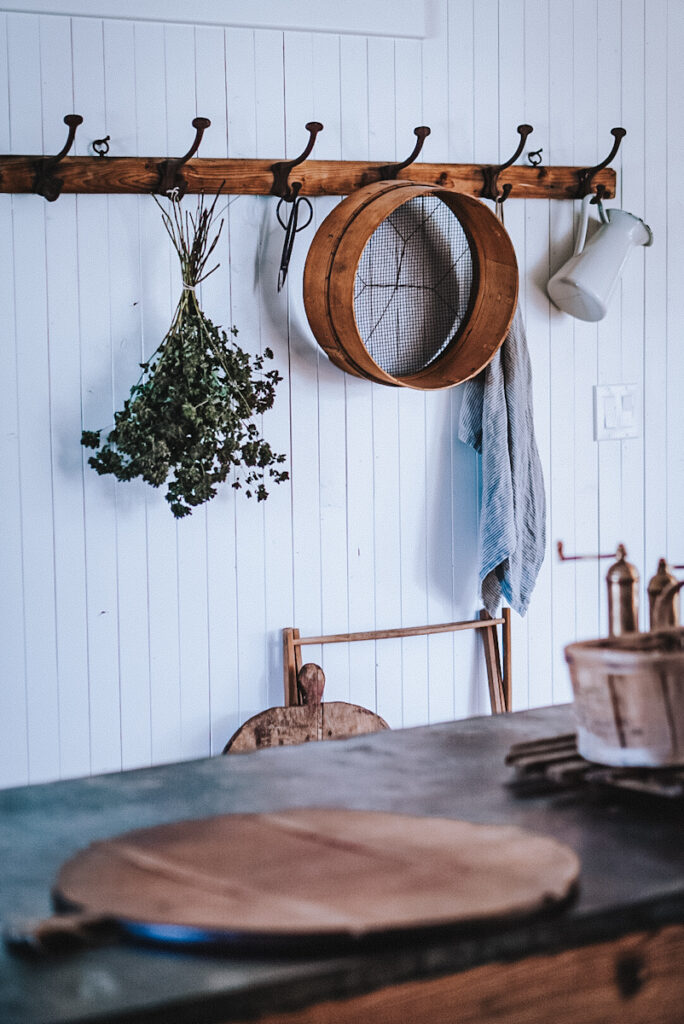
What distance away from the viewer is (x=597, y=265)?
269 centimetres

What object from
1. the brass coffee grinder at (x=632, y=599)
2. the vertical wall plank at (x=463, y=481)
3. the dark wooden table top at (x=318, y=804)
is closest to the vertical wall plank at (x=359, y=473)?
the vertical wall plank at (x=463, y=481)

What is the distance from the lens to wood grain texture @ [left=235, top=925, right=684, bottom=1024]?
760 mm

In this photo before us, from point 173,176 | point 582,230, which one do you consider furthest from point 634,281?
point 173,176

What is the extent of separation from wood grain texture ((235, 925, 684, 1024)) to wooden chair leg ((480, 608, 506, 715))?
6.21ft

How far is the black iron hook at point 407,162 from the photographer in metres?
2.48

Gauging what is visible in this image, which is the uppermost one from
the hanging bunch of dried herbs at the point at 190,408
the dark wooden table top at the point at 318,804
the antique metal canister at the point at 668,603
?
the hanging bunch of dried herbs at the point at 190,408

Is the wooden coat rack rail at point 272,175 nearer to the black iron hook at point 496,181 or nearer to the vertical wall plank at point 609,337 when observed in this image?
the black iron hook at point 496,181

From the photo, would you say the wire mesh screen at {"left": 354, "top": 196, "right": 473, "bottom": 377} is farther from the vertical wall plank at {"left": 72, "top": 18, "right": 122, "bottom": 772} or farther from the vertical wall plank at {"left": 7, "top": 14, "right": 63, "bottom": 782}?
the vertical wall plank at {"left": 7, "top": 14, "right": 63, "bottom": 782}

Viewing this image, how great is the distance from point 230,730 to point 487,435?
0.98 m

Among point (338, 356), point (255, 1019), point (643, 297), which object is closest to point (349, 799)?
point (255, 1019)

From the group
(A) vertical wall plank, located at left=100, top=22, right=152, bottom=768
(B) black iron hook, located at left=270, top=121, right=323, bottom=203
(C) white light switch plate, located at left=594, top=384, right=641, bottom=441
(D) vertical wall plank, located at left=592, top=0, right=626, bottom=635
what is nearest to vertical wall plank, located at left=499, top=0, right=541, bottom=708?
(D) vertical wall plank, located at left=592, top=0, right=626, bottom=635

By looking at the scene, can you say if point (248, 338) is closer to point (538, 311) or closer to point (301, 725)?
point (538, 311)

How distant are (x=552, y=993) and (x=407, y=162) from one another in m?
2.08

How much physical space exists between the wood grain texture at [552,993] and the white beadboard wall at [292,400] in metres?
1.81
